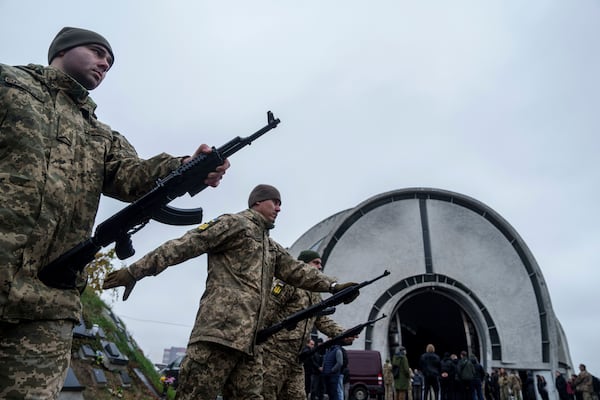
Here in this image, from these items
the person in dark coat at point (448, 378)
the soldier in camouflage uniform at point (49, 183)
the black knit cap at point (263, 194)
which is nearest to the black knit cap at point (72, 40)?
the soldier in camouflage uniform at point (49, 183)

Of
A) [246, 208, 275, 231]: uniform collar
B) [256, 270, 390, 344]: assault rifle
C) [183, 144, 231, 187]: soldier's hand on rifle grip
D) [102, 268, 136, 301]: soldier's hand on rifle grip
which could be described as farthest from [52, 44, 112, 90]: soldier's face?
[256, 270, 390, 344]: assault rifle

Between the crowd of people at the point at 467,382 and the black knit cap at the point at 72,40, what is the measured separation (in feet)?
40.5

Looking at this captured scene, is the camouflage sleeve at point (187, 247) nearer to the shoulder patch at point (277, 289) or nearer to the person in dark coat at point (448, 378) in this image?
the shoulder patch at point (277, 289)

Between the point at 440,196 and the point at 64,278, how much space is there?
19322mm

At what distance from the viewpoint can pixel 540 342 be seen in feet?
58.3

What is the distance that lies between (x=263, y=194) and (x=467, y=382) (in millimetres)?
11205

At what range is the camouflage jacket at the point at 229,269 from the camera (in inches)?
135

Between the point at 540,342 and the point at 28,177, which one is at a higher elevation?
the point at 540,342

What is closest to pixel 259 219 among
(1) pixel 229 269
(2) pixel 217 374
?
(1) pixel 229 269

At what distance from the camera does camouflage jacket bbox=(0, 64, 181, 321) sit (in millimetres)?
1957

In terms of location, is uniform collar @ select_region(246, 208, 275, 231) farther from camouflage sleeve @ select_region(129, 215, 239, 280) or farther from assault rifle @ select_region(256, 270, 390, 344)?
assault rifle @ select_region(256, 270, 390, 344)

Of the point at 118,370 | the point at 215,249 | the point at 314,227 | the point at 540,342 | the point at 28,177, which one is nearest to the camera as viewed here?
the point at 28,177

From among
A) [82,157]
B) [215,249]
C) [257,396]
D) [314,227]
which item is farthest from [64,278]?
[314,227]

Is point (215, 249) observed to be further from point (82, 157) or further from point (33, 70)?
point (33, 70)
